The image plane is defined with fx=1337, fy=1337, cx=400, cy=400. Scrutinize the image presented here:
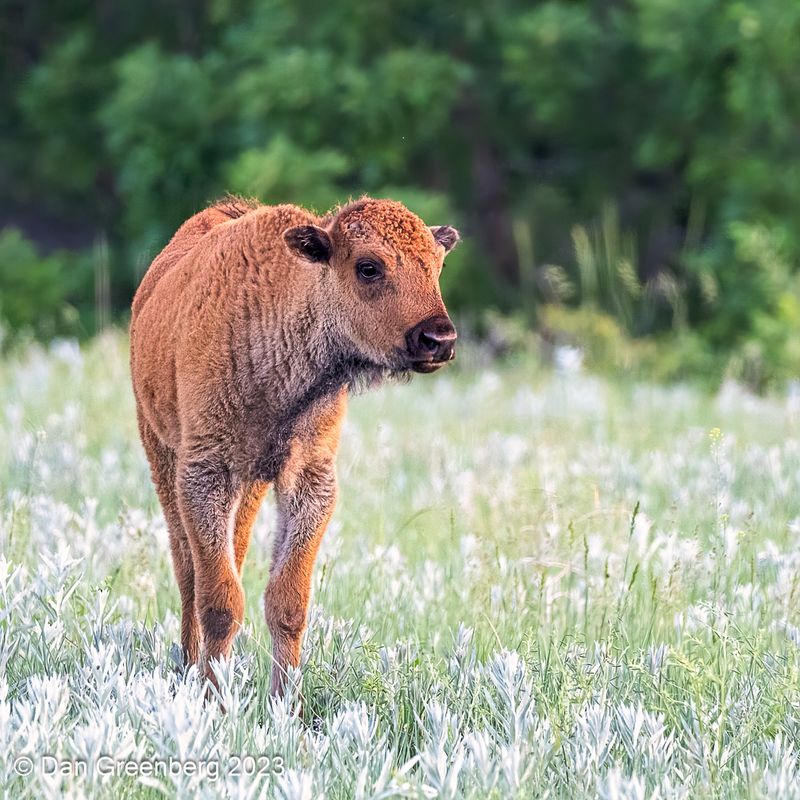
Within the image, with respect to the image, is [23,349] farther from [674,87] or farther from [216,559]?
[216,559]

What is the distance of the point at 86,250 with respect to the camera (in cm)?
2061

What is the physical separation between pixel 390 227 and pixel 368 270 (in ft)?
0.59

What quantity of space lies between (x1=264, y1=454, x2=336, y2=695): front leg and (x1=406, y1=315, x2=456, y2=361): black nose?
667 millimetres

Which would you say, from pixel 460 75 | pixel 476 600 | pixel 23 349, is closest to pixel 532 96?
pixel 460 75

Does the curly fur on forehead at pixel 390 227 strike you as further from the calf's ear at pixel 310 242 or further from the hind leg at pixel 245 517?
the hind leg at pixel 245 517

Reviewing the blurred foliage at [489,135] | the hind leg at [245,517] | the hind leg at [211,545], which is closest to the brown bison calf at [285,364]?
the hind leg at [211,545]

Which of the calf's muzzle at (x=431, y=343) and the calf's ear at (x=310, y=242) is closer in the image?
the calf's muzzle at (x=431, y=343)

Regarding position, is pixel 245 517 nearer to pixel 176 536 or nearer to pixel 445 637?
pixel 176 536

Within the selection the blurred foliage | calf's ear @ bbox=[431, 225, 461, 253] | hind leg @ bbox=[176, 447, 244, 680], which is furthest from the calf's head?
the blurred foliage

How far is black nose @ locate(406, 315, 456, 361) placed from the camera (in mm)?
4633

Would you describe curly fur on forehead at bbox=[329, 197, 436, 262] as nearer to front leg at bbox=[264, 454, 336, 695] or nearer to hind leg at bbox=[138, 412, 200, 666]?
front leg at bbox=[264, 454, 336, 695]

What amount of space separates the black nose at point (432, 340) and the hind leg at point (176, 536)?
1383mm

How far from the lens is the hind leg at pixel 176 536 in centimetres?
529

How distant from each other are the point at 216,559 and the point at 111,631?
1.52 ft
